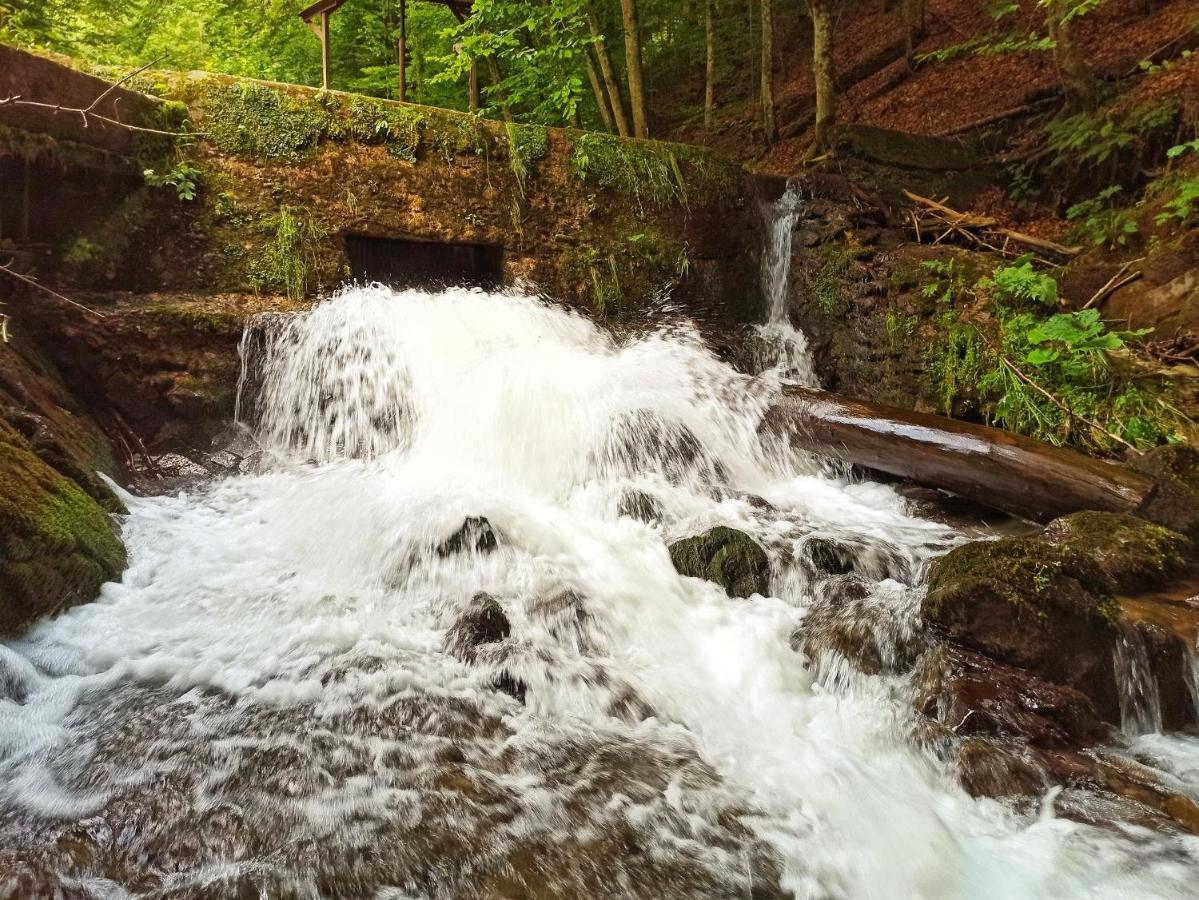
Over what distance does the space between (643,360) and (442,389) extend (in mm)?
2175

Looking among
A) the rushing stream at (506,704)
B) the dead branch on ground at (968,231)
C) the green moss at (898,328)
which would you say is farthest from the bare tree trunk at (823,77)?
the rushing stream at (506,704)

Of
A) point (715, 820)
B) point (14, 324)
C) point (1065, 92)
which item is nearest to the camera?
point (715, 820)

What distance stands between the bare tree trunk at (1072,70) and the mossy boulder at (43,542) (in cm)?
1019

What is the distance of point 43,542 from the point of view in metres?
3.29

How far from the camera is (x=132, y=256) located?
6.08 meters

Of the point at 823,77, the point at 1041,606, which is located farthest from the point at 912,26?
the point at 1041,606

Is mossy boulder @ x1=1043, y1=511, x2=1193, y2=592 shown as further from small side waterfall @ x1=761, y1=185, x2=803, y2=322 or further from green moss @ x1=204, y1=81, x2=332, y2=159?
green moss @ x1=204, y1=81, x2=332, y2=159

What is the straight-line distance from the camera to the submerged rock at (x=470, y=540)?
426 cm

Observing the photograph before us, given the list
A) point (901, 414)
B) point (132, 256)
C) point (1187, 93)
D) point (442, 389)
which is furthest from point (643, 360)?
point (1187, 93)

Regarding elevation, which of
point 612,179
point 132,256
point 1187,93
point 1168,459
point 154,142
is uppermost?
point 1187,93

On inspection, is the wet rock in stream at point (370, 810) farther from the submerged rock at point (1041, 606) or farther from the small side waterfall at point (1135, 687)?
the small side waterfall at point (1135, 687)

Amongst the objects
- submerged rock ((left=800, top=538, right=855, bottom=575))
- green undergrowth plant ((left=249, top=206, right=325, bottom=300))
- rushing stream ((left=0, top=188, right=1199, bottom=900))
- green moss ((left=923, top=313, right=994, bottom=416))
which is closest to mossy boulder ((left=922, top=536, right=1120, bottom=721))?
rushing stream ((left=0, top=188, right=1199, bottom=900))

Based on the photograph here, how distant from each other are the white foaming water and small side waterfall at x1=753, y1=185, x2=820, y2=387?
2.56m

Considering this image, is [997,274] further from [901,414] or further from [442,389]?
[442,389]
